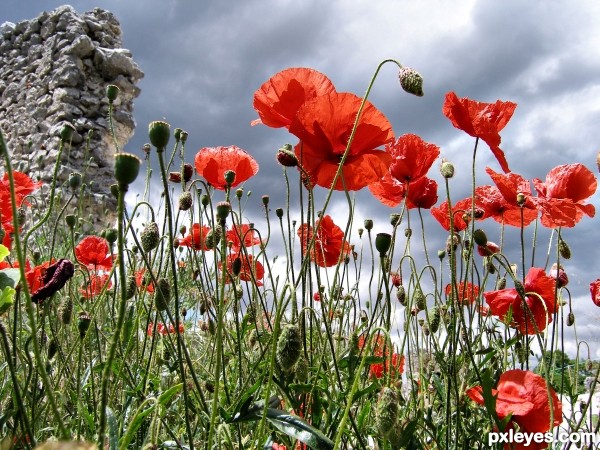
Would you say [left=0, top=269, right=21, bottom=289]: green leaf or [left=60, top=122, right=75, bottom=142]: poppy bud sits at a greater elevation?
[left=60, top=122, right=75, bottom=142]: poppy bud

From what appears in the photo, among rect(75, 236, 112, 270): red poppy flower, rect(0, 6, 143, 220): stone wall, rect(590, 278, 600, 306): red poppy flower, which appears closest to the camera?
rect(590, 278, 600, 306): red poppy flower

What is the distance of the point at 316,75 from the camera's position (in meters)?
1.17

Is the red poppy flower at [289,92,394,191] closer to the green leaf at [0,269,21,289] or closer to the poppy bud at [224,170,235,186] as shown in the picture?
the poppy bud at [224,170,235,186]

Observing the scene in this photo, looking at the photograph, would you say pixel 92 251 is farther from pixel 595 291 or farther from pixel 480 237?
pixel 595 291

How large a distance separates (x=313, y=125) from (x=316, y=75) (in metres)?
0.13

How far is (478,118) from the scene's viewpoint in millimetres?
1339

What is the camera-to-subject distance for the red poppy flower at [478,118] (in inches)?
52.2

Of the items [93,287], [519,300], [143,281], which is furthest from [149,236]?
[93,287]

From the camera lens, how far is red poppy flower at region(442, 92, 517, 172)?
4.35ft

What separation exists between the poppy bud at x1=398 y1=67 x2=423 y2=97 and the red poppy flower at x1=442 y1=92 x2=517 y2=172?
16.8 inches

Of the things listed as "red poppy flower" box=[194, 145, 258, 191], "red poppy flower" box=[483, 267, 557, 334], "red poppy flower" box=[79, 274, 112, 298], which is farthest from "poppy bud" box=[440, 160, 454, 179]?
"red poppy flower" box=[79, 274, 112, 298]

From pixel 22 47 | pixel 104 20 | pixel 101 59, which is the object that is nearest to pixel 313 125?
pixel 101 59

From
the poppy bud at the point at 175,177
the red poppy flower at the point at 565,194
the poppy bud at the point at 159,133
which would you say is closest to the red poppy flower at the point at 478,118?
the red poppy flower at the point at 565,194

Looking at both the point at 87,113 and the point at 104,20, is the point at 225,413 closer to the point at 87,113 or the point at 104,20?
the point at 87,113
